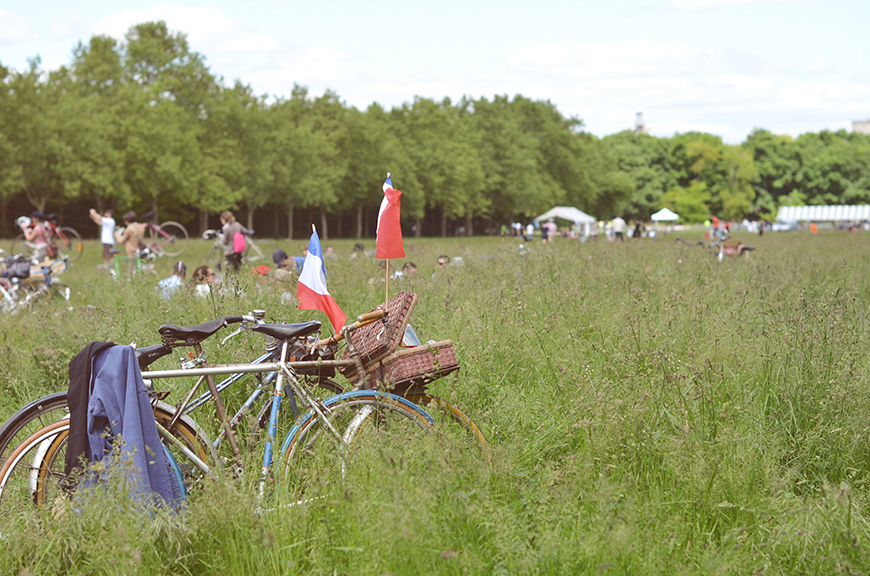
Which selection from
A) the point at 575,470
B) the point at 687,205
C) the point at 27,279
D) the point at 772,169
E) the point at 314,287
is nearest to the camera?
the point at 575,470

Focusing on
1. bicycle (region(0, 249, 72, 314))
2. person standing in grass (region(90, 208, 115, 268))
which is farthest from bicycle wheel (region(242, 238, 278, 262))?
bicycle (region(0, 249, 72, 314))

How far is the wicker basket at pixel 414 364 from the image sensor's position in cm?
416

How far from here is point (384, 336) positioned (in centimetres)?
418

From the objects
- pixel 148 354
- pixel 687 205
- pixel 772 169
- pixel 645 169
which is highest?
pixel 772 169

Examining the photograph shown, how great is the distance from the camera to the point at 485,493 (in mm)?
3510

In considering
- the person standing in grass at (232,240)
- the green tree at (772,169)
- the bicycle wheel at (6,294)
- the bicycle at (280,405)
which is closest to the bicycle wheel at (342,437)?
the bicycle at (280,405)

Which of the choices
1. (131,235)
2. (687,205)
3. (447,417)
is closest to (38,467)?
(447,417)

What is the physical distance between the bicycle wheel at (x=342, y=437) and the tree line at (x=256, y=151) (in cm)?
3639

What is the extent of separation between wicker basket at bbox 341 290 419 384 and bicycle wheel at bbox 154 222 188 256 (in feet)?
63.6

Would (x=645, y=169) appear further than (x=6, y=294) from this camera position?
Yes

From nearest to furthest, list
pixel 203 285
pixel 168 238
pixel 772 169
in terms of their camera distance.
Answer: pixel 203 285 < pixel 168 238 < pixel 772 169

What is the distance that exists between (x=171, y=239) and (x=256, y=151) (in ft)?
71.5

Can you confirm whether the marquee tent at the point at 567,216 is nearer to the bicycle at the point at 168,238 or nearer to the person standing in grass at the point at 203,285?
the bicycle at the point at 168,238

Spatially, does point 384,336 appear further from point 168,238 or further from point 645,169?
point 645,169
